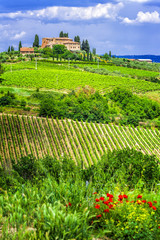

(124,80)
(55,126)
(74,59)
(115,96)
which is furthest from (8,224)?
(74,59)

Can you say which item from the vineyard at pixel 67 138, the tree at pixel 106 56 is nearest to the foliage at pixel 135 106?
the vineyard at pixel 67 138

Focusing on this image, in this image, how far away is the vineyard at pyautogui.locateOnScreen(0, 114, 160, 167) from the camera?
18.9 meters

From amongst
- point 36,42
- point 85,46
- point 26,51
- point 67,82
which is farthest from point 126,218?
point 36,42

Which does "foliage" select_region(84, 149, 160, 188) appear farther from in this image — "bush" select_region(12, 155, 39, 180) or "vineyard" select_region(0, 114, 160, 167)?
"vineyard" select_region(0, 114, 160, 167)

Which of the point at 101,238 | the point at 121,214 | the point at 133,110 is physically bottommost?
the point at 133,110

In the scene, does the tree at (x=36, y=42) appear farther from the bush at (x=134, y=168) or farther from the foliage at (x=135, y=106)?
the bush at (x=134, y=168)

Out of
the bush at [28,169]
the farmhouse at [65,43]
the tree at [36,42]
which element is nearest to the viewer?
the bush at [28,169]

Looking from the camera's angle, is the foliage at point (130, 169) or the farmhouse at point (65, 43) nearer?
the foliage at point (130, 169)

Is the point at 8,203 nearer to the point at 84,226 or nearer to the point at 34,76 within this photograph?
the point at 84,226

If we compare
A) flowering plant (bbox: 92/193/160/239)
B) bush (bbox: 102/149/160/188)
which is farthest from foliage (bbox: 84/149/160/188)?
flowering plant (bbox: 92/193/160/239)

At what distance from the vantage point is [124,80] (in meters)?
58.3

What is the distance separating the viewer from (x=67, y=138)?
21312mm

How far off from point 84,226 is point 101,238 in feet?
1.91

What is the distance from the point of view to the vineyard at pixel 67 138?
18.9m
